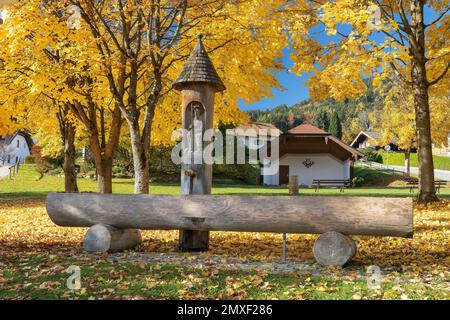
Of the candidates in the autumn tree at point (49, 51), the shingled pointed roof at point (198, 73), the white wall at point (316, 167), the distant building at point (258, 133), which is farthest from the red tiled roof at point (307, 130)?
the shingled pointed roof at point (198, 73)

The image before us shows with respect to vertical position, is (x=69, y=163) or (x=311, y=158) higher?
(x=311, y=158)

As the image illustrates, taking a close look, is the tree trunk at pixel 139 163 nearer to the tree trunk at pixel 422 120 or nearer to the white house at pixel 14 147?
the tree trunk at pixel 422 120

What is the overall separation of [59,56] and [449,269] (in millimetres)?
11087

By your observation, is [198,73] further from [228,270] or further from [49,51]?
[49,51]

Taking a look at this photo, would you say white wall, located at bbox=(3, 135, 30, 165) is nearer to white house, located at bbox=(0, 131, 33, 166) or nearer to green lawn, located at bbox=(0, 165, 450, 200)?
white house, located at bbox=(0, 131, 33, 166)

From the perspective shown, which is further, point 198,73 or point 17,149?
point 17,149

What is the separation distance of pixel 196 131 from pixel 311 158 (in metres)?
32.3

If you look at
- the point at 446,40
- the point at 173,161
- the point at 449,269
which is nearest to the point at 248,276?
the point at 449,269

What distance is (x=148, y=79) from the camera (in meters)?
16.9

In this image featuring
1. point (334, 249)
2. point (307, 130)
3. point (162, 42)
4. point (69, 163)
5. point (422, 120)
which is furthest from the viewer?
point (307, 130)

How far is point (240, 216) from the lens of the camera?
293 inches

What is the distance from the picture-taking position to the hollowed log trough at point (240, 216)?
6.88m

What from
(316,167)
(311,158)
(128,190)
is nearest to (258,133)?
(311,158)
